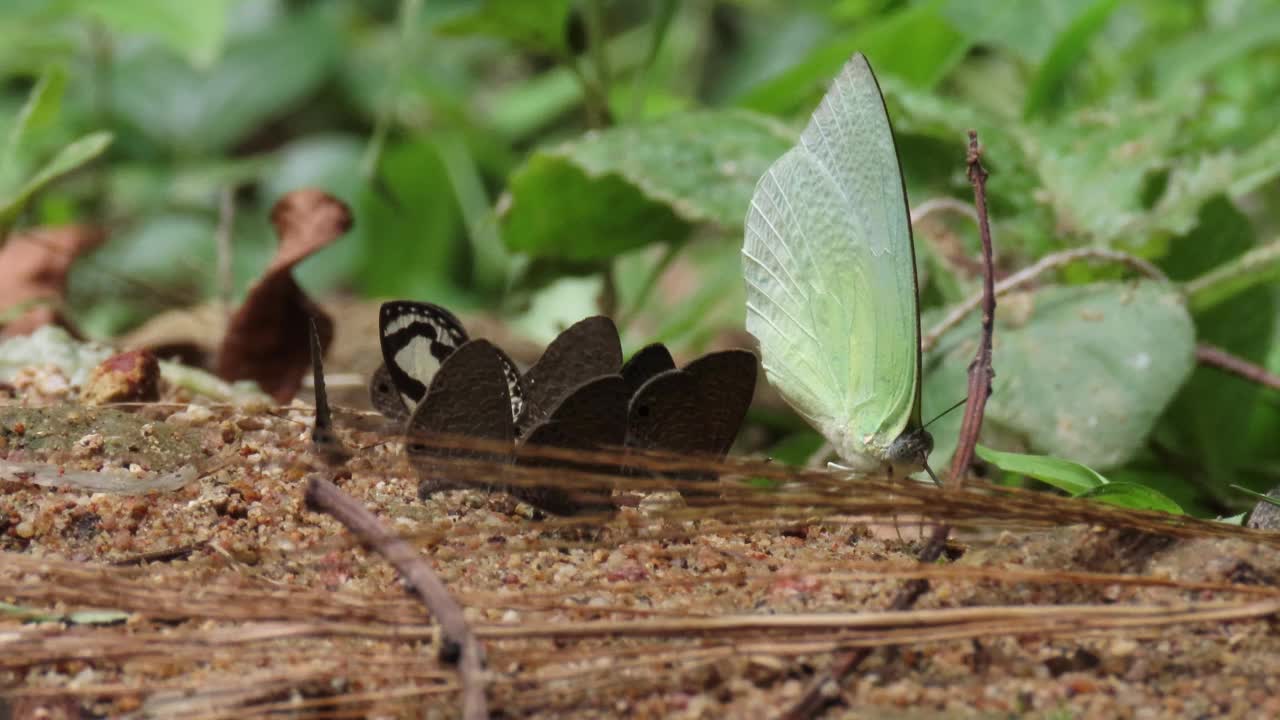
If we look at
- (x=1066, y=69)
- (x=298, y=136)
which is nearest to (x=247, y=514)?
(x=1066, y=69)

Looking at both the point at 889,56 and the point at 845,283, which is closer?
the point at 845,283

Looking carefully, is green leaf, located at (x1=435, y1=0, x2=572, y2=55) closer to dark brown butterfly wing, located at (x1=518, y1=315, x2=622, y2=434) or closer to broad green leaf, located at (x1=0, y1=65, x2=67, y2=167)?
broad green leaf, located at (x1=0, y1=65, x2=67, y2=167)

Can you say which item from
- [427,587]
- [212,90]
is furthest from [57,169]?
[212,90]

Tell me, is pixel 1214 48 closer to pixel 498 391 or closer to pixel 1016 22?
pixel 1016 22

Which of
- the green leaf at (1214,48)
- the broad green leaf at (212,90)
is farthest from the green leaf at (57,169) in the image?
the broad green leaf at (212,90)

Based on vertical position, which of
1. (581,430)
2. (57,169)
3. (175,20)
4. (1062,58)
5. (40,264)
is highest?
(175,20)

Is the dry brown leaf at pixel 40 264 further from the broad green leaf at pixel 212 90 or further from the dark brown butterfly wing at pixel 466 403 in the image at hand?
the broad green leaf at pixel 212 90
